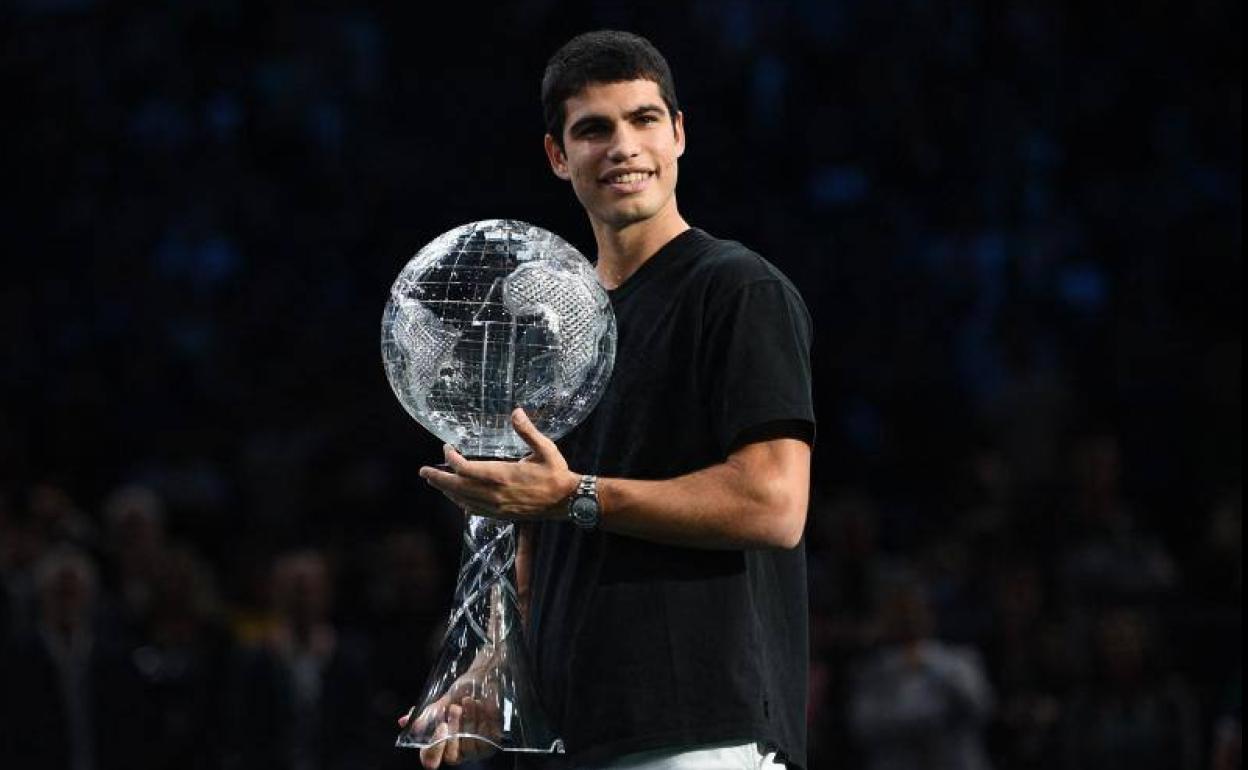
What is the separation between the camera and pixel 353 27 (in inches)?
388

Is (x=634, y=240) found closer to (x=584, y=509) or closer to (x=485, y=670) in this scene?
(x=584, y=509)

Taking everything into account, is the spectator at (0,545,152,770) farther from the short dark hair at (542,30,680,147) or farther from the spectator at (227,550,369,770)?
the short dark hair at (542,30,680,147)

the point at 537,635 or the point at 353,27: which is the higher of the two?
the point at 353,27

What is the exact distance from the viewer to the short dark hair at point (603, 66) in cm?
282

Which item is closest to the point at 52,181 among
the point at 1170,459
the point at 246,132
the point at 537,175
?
the point at 246,132

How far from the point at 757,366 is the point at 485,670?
568mm

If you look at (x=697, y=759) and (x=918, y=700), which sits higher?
→ (x=697, y=759)

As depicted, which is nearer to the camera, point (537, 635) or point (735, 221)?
point (537, 635)

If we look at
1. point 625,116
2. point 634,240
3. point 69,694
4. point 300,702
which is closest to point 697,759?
point 634,240

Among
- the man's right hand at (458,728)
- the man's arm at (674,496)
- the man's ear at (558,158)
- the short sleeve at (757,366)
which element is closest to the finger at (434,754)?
the man's right hand at (458,728)

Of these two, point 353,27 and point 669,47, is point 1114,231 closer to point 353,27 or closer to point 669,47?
point 669,47

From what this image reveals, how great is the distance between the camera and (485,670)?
275 cm

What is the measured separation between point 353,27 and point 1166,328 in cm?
423

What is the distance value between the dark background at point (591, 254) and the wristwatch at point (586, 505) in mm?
3890
